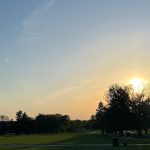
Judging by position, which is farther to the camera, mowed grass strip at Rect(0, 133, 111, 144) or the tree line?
the tree line

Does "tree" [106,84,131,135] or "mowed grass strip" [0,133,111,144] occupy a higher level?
"tree" [106,84,131,135]

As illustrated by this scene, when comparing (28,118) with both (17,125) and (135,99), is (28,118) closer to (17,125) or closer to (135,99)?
(17,125)

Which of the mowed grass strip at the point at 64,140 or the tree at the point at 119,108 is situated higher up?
the tree at the point at 119,108

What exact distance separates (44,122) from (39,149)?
14882cm

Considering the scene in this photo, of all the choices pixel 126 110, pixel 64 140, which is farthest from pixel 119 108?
pixel 64 140

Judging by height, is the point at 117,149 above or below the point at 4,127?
below

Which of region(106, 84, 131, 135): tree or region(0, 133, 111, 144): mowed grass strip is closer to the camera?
region(0, 133, 111, 144): mowed grass strip

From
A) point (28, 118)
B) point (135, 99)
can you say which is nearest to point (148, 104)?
point (135, 99)

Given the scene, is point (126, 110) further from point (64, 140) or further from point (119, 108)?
point (64, 140)

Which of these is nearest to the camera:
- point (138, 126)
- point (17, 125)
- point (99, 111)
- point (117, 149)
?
point (117, 149)

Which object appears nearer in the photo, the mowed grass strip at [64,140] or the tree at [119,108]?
the mowed grass strip at [64,140]

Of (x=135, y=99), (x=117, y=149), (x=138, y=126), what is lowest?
(x=117, y=149)

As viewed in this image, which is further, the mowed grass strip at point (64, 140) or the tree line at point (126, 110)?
the tree line at point (126, 110)

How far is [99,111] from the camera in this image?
156125 millimetres
